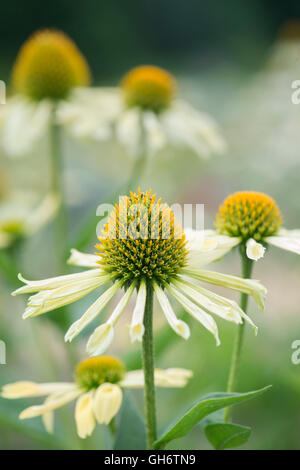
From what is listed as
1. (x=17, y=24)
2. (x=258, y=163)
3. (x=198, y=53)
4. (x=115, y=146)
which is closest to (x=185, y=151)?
(x=115, y=146)

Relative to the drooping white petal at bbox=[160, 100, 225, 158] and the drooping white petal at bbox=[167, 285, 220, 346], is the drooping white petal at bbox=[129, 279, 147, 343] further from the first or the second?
the drooping white petal at bbox=[160, 100, 225, 158]

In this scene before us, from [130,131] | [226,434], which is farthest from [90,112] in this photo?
[226,434]

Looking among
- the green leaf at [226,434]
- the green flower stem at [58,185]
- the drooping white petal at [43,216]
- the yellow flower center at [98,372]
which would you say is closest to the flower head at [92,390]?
the yellow flower center at [98,372]

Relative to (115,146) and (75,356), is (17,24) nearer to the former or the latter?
(115,146)

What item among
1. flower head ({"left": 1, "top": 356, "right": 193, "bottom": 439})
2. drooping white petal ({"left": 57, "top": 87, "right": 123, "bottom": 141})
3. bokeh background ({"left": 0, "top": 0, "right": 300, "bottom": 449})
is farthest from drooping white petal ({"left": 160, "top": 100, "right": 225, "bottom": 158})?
flower head ({"left": 1, "top": 356, "right": 193, "bottom": 439})

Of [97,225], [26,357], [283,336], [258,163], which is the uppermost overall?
[258,163]

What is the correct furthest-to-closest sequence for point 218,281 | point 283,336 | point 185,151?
point 185,151 < point 283,336 < point 218,281

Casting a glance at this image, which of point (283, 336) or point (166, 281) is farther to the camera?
point (283, 336)
